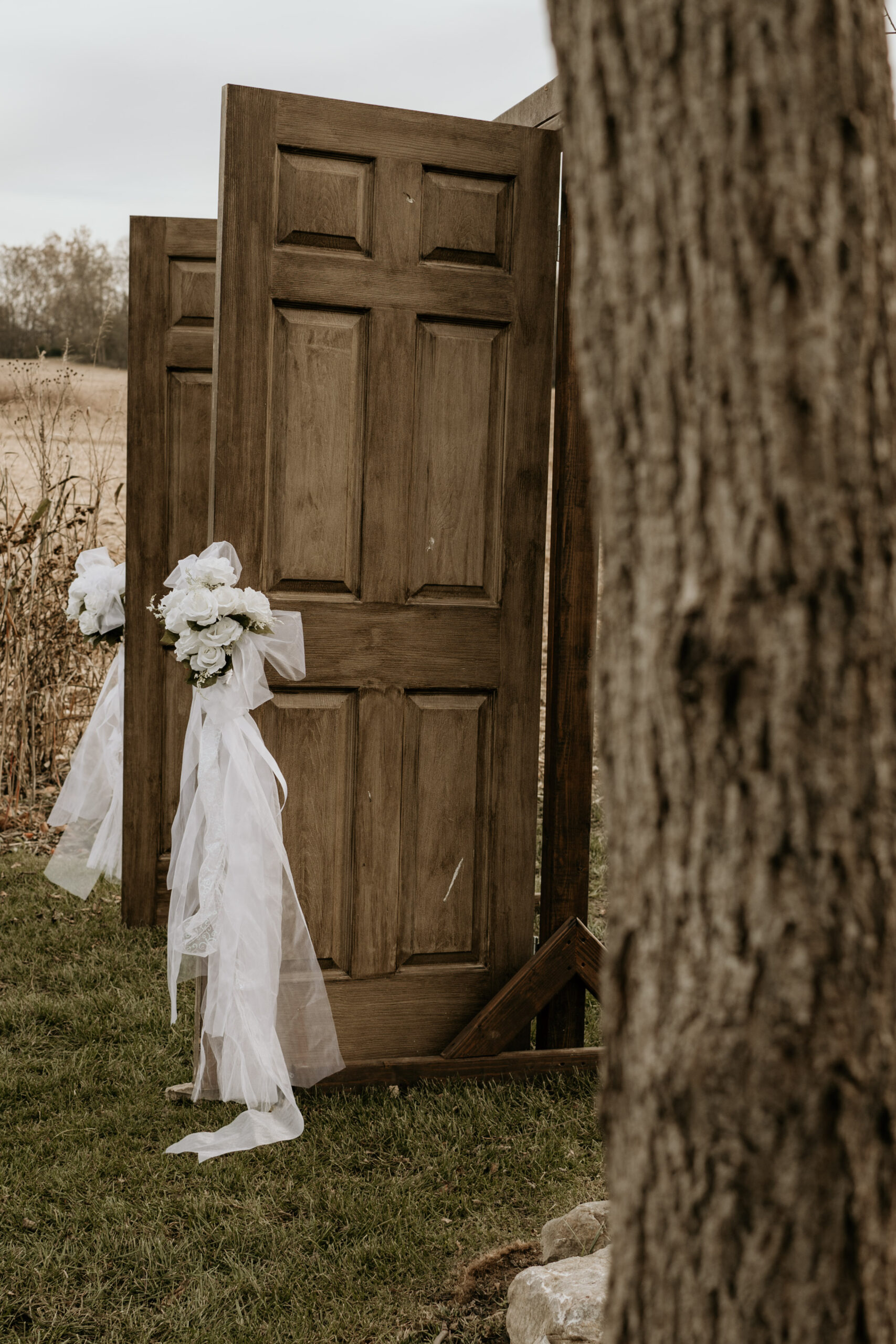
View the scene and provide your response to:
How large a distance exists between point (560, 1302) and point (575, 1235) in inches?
13.4

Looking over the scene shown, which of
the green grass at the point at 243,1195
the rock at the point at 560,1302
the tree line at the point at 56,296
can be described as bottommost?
the green grass at the point at 243,1195

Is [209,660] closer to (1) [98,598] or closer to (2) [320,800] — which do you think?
(2) [320,800]

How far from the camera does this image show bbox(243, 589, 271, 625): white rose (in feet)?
9.13

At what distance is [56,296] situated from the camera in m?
12.0

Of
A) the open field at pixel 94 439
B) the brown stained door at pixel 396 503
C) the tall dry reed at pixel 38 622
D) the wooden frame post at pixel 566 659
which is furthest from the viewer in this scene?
the open field at pixel 94 439

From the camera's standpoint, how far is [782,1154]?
98 centimetres

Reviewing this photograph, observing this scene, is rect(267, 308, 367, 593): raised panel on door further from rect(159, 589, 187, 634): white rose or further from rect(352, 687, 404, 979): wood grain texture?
rect(352, 687, 404, 979): wood grain texture

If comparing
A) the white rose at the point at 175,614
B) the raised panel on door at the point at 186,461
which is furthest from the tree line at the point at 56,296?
the white rose at the point at 175,614

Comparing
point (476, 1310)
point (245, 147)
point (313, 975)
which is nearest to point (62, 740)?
point (313, 975)

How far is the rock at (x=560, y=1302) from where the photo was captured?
1.84 metres

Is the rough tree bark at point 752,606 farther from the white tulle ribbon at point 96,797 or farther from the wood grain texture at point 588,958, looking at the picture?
the white tulle ribbon at point 96,797

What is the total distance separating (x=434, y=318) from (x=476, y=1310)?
92.6 inches

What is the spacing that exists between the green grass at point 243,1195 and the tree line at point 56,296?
981 centimetres

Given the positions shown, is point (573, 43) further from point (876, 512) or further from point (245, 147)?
point (245, 147)
